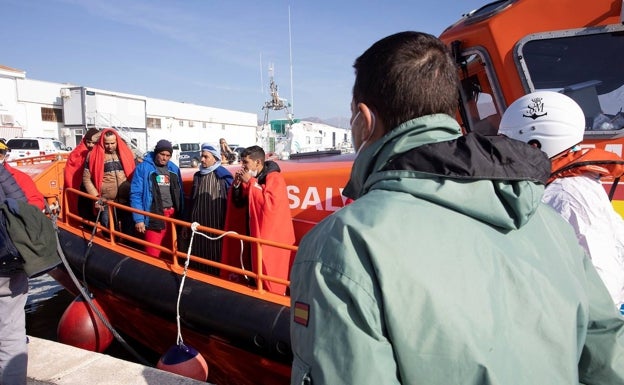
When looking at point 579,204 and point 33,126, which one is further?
point 33,126

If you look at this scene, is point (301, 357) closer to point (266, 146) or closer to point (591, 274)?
point (591, 274)

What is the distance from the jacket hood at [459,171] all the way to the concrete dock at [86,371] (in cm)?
208

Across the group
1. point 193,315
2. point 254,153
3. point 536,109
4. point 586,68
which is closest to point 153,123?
point 254,153

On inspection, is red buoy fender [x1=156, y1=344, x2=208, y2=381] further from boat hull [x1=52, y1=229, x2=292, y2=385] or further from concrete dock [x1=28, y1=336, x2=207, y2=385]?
concrete dock [x1=28, y1=336, x2=207, y2=385]

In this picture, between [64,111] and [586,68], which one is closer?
[586,68]

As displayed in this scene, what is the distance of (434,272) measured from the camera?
0.75 m

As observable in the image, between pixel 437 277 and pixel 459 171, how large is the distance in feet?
0.66

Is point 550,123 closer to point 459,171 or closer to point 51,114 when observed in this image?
point 459,171

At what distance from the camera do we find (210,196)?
403 centimetres

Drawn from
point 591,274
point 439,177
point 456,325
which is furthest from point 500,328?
point 591,274

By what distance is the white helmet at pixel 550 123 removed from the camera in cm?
191

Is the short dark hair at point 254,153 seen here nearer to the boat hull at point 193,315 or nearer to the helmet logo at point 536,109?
the boat hull at point 193,315

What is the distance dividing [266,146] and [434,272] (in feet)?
64.8

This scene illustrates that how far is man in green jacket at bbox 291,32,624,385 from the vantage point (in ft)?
2.38
